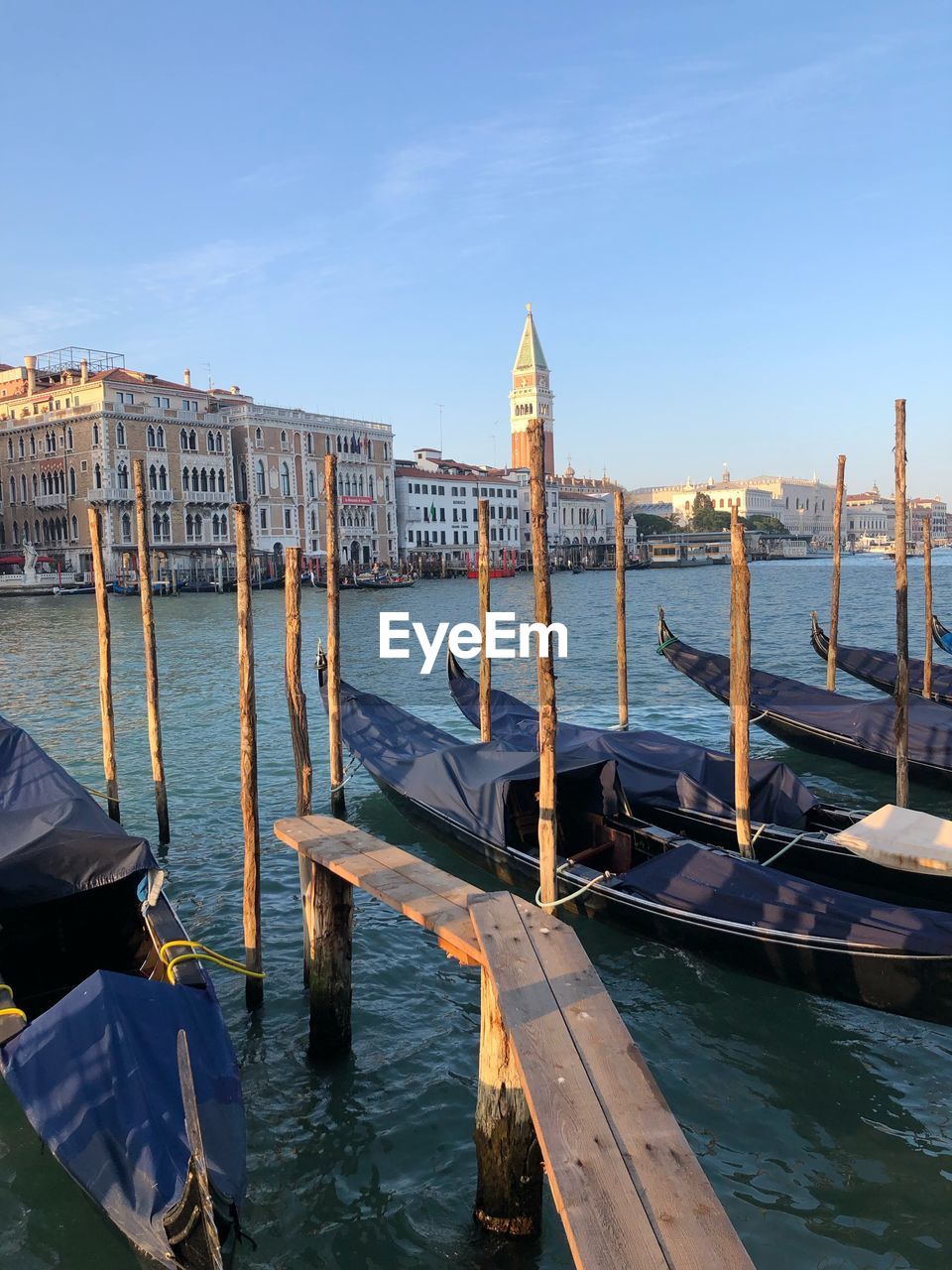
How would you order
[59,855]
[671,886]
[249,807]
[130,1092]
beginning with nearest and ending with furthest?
1. [130,1092]
2. [59,855]
3. [249,807]
4. [671,886]

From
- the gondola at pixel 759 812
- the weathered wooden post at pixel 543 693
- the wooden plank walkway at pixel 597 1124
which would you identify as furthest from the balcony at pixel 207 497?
the wooden plank walkway at pixel 597 1124

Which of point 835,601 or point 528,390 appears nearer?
point 835,601

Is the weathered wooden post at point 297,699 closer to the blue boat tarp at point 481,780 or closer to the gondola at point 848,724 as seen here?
the blue boat tarp at point 481,780

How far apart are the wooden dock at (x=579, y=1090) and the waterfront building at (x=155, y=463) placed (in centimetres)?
4082

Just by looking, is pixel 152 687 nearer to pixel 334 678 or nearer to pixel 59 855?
pixel 334 678

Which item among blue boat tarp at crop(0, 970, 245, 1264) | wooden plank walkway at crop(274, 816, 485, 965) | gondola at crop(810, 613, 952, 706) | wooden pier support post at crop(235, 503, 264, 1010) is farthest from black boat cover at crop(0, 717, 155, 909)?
gondola at crop(810, 613, 952, 706)

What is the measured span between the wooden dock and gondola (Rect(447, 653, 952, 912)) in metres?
2.84

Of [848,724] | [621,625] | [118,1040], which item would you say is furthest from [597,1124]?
[621,625]

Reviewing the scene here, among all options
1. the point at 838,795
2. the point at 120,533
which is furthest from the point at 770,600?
the point at 838,795

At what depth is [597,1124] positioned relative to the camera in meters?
2.59

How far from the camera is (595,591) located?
47.4 meters

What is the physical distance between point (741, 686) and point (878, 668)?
7.01 m

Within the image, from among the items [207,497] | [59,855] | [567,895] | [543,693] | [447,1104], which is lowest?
[447,1104]

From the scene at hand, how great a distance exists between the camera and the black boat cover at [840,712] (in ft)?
29.0
